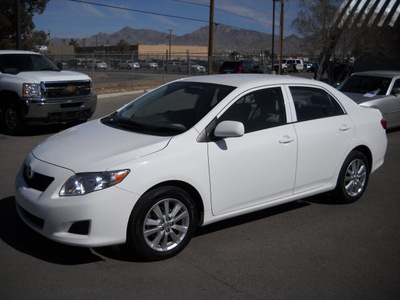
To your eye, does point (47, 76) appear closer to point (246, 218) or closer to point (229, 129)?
point (246, 218)

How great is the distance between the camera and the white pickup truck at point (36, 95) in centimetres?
1023

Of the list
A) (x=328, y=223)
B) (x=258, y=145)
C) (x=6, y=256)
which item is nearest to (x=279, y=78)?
(x=258, y=145)

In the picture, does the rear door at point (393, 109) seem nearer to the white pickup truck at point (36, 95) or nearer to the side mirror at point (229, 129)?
the white pickup truck at point (36, 95)

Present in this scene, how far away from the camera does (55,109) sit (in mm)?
10406

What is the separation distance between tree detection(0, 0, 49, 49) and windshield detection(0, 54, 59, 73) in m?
27.9

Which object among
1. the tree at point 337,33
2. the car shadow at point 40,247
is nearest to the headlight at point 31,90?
the car shadow at point 40,247

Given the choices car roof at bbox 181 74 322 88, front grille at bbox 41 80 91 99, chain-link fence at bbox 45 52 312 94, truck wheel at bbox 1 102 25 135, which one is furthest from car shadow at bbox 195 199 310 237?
chain-link fence at bbox 45 52 312 94

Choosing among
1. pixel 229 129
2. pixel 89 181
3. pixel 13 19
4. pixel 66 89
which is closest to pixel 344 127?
pixel 229 129

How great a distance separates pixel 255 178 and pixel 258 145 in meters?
0.34

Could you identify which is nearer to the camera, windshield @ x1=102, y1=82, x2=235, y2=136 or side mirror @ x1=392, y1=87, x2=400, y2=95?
windshield @ x1=102, y1=82, x2=235, y2=136

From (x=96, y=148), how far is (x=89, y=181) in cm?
47

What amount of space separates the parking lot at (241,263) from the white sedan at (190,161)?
29 centimetres

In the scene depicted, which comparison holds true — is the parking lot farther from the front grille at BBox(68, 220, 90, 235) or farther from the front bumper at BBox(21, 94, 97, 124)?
the front bumper at BBox(21, 94, 97, 124)

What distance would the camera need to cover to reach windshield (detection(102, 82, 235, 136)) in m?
4.64
